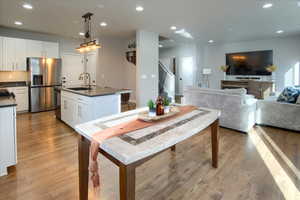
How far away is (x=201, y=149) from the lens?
3.14 meters

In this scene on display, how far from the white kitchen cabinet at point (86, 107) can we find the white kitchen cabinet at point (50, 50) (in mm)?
2480

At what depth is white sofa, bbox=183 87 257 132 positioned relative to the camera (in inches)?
153

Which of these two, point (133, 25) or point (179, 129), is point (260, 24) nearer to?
point (133, 25)

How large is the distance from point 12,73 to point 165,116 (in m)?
6.07

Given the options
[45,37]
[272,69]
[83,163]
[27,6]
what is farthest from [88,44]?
[272,69]

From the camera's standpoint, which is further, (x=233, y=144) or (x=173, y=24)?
(x=173, y=24)

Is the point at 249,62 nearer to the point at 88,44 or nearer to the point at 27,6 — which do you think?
the point at 88,44

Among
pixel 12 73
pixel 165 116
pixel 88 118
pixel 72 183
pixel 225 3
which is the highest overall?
pixel 225 3

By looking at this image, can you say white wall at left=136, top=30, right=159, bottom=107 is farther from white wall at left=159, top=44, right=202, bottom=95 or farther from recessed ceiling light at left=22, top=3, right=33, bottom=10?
white wall at left=159, top=44, right=202, bottom=95

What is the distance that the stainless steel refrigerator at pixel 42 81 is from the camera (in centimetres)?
568

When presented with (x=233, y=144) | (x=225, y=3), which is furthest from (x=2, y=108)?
(x=225, y=3)

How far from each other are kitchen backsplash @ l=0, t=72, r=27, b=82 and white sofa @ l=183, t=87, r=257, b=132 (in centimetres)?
561

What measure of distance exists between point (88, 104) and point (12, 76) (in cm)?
409

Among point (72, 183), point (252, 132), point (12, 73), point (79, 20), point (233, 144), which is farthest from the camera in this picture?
point (12, 73)
